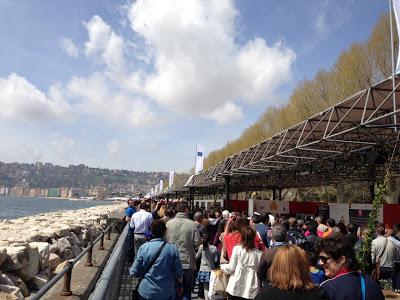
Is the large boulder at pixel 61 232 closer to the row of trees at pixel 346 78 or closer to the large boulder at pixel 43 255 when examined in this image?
the large boulder at pixel 43 255

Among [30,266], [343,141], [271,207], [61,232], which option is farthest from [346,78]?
[30,266]

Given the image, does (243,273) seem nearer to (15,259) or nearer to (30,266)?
(15,259)

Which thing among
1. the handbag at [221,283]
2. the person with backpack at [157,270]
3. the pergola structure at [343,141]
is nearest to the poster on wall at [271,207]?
the pergola structure at [343,141]

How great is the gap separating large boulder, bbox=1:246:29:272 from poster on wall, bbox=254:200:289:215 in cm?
1391

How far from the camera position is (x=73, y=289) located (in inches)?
208

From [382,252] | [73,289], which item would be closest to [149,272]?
[73,289]

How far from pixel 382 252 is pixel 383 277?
1.93 feet

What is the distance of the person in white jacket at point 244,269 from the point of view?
509 cm

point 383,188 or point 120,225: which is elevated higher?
point 383,188

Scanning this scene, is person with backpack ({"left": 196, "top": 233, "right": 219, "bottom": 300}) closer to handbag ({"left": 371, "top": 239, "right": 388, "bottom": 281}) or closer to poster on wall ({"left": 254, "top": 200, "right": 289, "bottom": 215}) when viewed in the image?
handbag ({"left": 371, "top": 239, "right": 388, "bottom": 281})

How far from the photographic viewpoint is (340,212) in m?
18.7

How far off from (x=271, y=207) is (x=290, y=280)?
19.6 meters

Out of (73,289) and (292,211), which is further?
(292,211)

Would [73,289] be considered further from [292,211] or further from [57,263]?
[292,211]
